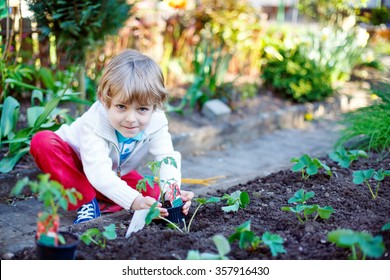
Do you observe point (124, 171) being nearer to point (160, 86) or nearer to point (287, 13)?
point (160, 86)

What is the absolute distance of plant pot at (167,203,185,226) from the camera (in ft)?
7.88

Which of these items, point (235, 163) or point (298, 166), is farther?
point (235, 163)

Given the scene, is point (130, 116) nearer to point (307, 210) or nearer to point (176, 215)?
point (176, 215)

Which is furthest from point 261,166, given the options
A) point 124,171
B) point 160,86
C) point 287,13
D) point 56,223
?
point 287,13

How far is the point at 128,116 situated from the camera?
250cm

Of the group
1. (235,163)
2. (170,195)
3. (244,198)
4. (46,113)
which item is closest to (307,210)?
(244,198)

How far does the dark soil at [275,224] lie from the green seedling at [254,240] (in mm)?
29

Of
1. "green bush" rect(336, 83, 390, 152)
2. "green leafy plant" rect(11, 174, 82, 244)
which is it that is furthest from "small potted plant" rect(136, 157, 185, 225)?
"green bush" rect(336, 83, 390, 152)

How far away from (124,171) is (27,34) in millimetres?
1537

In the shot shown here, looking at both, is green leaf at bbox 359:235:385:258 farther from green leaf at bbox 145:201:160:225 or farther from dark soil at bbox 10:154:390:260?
green leaf at bbox 145:201:160:225

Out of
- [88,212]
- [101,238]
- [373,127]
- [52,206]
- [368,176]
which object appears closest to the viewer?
[52,206]

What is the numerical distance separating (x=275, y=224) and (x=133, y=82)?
87 centimetres

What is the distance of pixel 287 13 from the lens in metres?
15.4

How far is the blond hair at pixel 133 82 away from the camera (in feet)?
8.07
